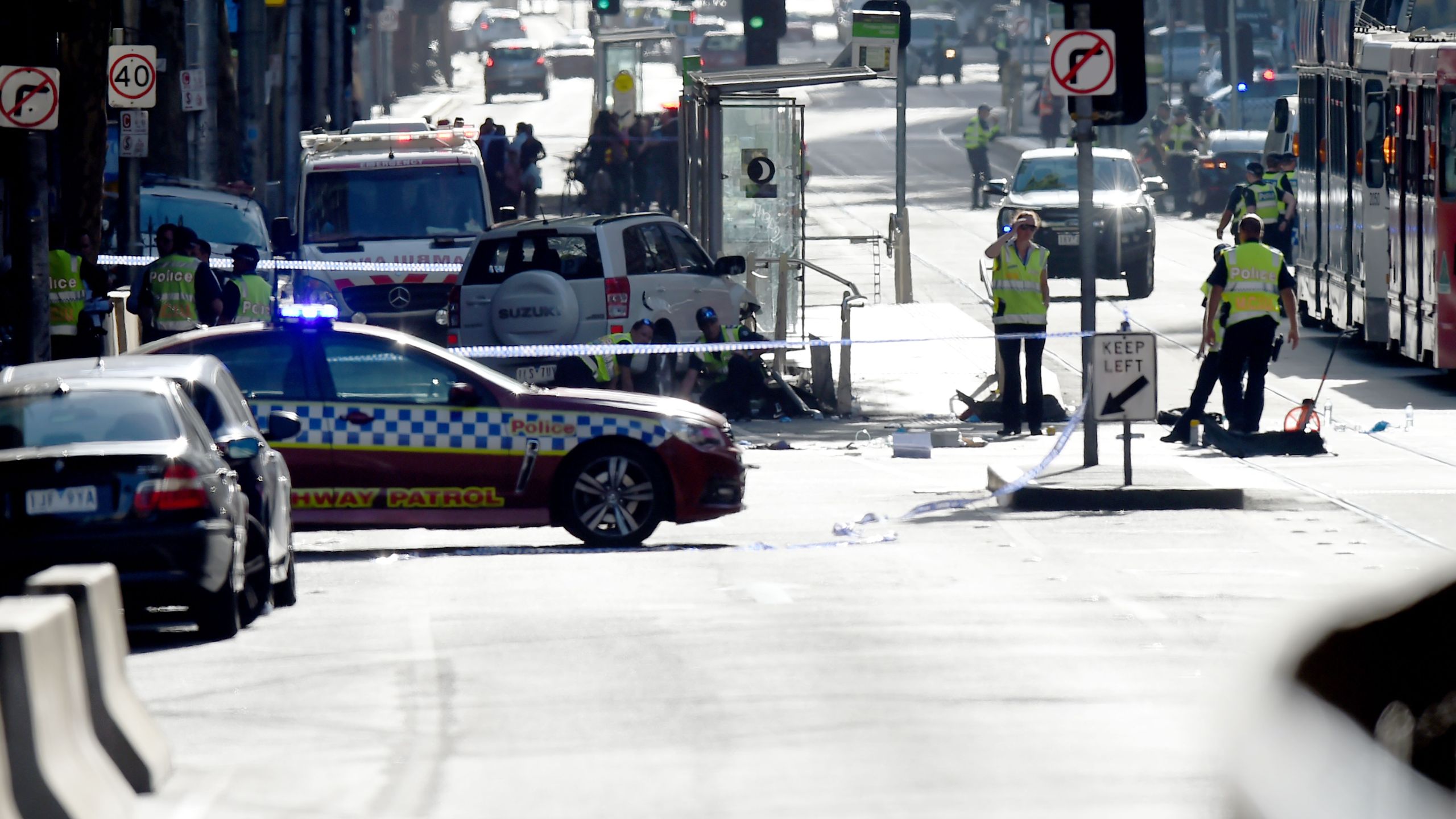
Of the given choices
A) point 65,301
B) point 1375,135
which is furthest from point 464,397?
point 1375,135

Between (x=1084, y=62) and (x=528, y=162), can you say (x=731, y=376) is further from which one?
(x=528, y=162)

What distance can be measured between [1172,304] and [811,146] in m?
31.5

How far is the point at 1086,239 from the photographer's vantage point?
15.3 metres

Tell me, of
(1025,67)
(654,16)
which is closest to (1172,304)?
(1025,67)

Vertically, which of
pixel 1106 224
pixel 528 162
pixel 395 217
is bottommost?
pixel 1106 224

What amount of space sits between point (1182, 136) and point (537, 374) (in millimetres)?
29570

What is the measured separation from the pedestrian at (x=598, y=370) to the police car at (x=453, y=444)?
224 inches

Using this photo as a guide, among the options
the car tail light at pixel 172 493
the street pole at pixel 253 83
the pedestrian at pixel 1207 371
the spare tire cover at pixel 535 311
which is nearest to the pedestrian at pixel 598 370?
the spare tire cover at pixel 535 311

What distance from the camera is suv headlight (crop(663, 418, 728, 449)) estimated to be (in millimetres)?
14016

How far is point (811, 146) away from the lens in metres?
61.4

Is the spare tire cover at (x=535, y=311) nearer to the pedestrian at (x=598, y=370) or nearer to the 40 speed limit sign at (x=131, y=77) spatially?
the pedestrian at (x=598, y=370)

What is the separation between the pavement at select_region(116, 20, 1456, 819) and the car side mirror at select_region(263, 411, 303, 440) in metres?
0.80

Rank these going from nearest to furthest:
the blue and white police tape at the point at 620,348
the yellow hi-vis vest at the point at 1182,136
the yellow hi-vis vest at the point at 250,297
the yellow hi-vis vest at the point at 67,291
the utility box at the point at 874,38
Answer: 1. the blue and white police tape at the point at 620,348
2. the yellow hi-vis vest at the point at 67,291
3. the yellow hi-vis vest at the point at 250,297
4. the utility box at the point at 874,38
5. the yellow hi-vis vest at the point at 1182,136

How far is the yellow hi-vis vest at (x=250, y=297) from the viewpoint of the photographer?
65.6 ft
